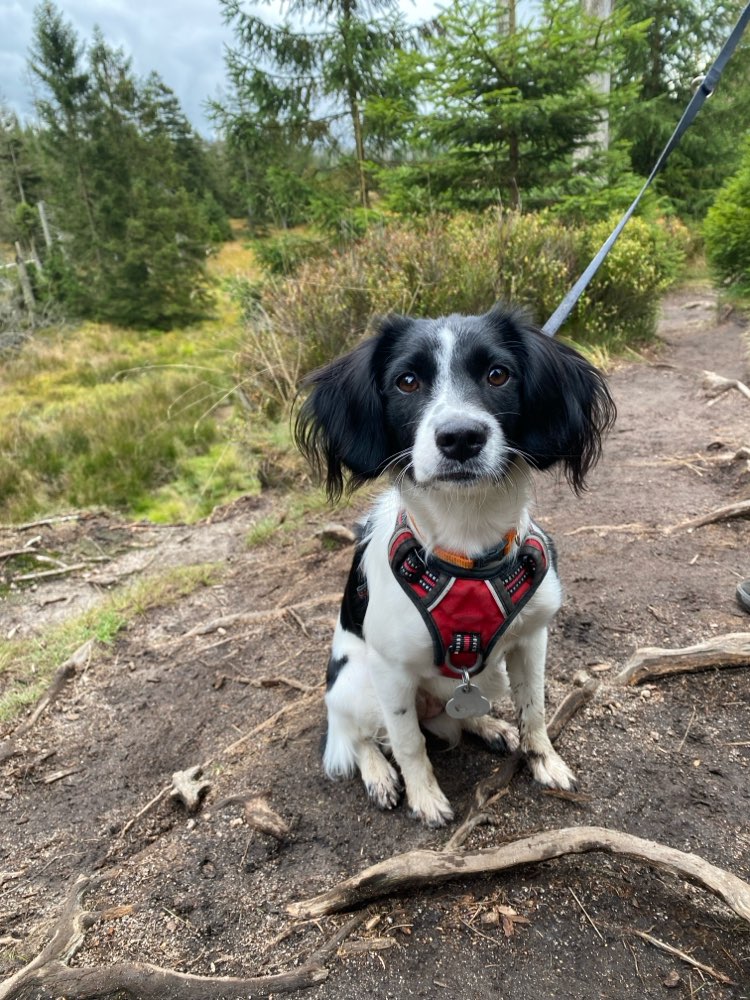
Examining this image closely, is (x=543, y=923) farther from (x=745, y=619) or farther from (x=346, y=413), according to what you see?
(x=745, y=619)

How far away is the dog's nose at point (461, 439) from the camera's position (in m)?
1.56

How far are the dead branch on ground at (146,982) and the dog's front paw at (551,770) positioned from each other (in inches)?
31.5

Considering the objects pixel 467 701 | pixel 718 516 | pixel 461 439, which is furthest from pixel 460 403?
pixel 718 516

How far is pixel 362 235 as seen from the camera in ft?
35.2

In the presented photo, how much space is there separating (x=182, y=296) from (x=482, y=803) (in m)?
22.6

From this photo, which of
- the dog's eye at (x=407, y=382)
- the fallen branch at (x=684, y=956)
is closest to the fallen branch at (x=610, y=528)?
the dog's eye at (x=407, y=382)

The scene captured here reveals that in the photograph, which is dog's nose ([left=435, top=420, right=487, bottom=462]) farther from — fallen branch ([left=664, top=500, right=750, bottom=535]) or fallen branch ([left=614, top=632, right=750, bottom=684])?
fallen branch ([left=664, top=500, right=750, bottom=535])

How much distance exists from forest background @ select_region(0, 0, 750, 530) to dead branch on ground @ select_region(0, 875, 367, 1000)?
4.09m

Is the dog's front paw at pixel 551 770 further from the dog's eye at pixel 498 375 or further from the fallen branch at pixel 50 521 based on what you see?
the fallen branch at pixel 50 521

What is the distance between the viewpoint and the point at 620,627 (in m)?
2.73

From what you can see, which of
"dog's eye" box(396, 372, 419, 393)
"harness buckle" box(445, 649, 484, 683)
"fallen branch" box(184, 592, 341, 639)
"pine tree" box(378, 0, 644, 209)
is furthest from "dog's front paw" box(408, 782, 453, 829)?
"pine tree" box(378, 0, 644, 209)

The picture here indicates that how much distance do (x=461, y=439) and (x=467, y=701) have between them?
2.78 ft

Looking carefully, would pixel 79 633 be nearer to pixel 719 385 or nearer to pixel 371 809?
pixel 371 809

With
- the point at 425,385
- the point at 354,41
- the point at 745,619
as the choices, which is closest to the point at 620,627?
the point at 745,619
